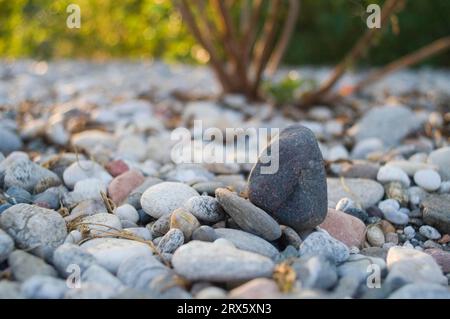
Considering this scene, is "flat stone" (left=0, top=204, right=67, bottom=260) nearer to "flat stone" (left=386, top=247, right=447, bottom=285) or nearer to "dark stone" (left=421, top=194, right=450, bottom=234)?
"flat stone" (left=386, top=247, right=447, bottom=285)

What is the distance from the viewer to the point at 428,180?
110 inches

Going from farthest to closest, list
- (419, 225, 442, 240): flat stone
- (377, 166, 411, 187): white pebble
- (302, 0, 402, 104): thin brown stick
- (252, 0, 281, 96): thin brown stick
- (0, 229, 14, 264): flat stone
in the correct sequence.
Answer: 1. (252, 0, 281, 96): thin brown stick
2. (302, 0, 402, 104): thin brown stick
3. (377, 166, 411, 187): white pebble
4. (419, 225, 442, 240): flat stone
5. (0, 229, 14, 264): flat stone

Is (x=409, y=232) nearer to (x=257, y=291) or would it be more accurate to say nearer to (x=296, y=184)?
(x=296, y=184)

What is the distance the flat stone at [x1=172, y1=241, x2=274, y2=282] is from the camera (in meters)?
1.85

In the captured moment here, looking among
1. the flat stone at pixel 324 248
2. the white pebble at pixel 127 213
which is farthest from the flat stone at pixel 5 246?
the flat stone at pixel 324 248

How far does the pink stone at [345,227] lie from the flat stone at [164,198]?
61 cm

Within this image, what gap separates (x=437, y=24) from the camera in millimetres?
6434

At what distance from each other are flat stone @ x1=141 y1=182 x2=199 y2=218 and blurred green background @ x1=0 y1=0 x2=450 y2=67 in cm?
284

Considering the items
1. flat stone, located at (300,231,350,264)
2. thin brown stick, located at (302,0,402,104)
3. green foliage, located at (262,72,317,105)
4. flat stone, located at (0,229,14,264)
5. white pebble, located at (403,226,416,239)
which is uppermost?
thin brown stick, located at (302,0,402,104)

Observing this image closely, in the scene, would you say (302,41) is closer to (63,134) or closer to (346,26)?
(346,26)

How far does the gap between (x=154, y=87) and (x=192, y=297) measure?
3.68m

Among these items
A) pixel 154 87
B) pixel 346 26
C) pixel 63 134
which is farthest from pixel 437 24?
pixel 63 134

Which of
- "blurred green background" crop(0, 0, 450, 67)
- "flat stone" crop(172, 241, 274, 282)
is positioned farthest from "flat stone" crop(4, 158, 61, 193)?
"blurred green background" crop(0, 0, 450, 67)

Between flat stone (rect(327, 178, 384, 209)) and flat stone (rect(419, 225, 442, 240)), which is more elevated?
flat stone (rect(327, 178, 384, 209))
